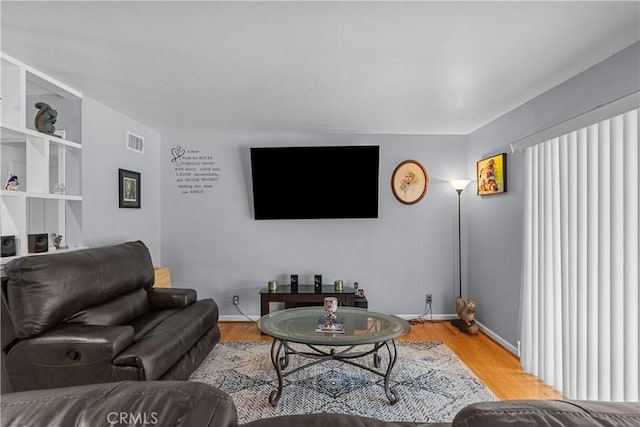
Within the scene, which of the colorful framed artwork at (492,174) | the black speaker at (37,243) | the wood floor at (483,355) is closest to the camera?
the black speaker at (37,243)

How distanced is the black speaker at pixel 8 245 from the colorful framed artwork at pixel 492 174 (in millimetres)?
4315

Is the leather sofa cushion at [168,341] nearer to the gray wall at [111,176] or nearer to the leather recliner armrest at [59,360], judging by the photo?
the leather recliner armrest at [59,360]

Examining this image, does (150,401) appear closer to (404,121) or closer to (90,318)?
(90,318)

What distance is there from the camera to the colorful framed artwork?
3775mm

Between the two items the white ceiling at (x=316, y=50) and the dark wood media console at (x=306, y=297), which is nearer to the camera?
→ the white ceiling at (x=316, y=50)

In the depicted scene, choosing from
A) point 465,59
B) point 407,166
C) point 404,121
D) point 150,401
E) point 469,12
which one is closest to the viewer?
point 150,401

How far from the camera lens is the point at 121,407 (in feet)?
2.25

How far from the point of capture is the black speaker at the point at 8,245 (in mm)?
2521

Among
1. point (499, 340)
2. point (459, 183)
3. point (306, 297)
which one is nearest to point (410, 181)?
point (459, 183)

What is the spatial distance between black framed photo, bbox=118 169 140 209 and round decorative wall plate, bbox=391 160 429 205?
314 cm

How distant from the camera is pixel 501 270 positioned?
3.90m

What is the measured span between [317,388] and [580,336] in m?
2.00

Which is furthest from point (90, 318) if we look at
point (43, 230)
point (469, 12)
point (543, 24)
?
point (543, 24)

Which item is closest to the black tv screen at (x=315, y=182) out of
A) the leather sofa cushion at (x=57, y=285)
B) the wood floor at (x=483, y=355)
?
the wood floor at (x=483, y=355)
